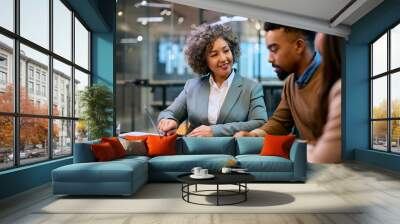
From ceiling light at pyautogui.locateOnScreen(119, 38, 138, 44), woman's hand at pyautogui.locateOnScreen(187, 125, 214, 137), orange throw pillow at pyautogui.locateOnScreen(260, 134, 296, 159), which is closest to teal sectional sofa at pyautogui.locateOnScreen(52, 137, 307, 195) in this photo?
orange throw pillow at pyautogui.locateOnScreen(260, 134, 296, 159)

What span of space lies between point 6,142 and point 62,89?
229 centimetres

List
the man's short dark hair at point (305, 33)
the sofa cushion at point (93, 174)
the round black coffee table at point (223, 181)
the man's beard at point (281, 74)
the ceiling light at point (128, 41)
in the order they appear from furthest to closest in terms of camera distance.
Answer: the ceiling light at point (128, 41), the man's beard at point (281, 74), the man's short dark hair at point (305, 33), the sofa cushion at point (93, 174), the round black coffee table at point (223, 181)

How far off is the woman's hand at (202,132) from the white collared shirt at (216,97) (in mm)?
163

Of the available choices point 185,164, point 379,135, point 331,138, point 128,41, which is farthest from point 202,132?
point 379,135

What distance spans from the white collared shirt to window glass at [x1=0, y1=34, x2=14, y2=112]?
4158 millimetres

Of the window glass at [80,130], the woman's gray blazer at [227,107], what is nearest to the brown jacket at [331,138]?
the woman's gray blazer at [227,107]

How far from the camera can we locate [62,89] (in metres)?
7.41

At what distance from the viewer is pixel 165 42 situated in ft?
32.1

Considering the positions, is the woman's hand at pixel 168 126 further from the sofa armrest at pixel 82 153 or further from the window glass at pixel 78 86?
the sofa armrest at pixel 82 153

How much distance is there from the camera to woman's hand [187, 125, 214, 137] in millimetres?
8430

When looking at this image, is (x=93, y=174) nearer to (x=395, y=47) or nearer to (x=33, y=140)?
(x=33, y=140)

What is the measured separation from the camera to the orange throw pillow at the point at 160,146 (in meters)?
6.86

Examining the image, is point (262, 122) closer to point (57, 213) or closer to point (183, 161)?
point (183, 161)

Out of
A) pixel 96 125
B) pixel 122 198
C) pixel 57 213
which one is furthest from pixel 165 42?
pixel 57 213
